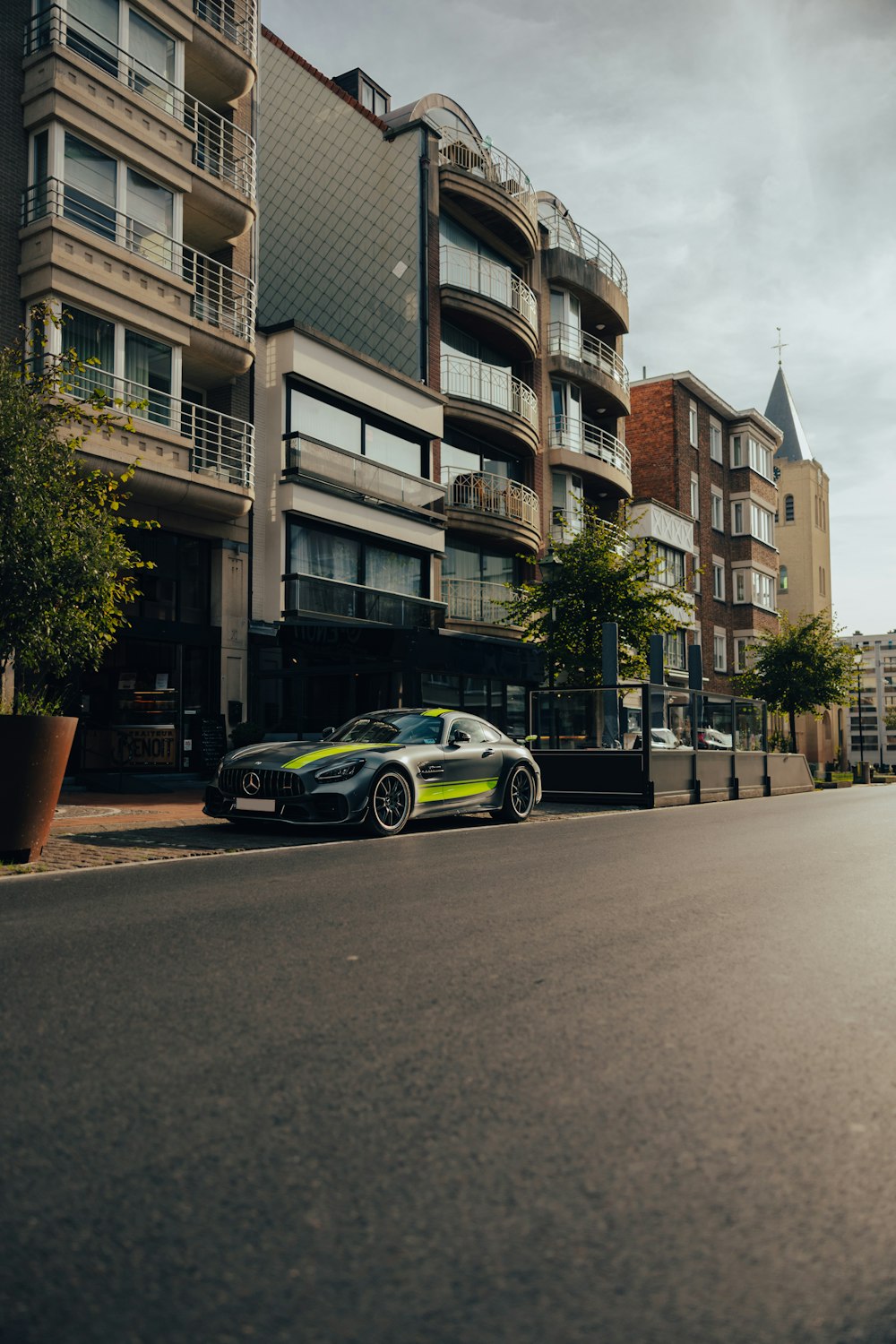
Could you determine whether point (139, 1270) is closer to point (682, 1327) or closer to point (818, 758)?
point (682, 1327)

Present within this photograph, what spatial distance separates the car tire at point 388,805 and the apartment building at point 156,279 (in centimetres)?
831

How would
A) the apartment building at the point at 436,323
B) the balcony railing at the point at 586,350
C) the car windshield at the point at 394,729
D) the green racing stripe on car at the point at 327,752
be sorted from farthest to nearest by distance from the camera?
the balcony railing at the point at 586,350, the apartment building at the point at 436,323, the car windshield at the point at 394,729, the green racing stripe on car at the point at 327,752

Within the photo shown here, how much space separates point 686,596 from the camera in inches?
1752

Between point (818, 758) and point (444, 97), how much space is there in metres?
39.2

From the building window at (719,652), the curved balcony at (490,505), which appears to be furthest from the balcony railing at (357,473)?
the building window at (719,652)

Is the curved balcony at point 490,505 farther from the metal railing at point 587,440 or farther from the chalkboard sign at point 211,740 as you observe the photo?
the chalkboard sign at point 211,740

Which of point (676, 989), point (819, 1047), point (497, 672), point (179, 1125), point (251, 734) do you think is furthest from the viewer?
point (497, 672)

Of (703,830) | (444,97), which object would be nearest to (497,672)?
(703,830)

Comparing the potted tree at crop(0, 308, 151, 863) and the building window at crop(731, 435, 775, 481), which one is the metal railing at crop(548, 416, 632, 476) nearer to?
the building window at crop(731, 435, 775, 481)

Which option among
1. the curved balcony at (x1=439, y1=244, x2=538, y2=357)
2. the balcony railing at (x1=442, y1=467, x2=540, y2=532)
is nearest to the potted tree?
the balcony railing at (x1=442, y1=467, x2=540, y2=532)

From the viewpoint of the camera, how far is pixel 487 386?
98.6 feet

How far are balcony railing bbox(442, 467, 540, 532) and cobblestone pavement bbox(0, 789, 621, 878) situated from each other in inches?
549

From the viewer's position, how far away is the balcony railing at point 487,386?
2925 cm

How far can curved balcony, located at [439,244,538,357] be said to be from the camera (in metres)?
29.0
